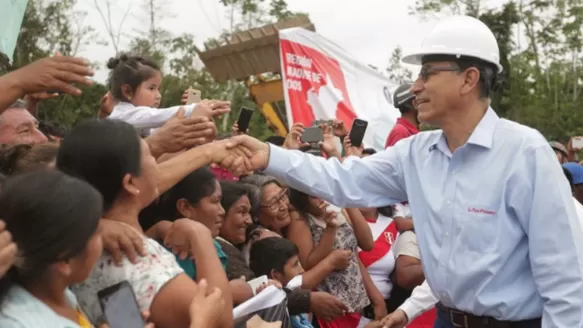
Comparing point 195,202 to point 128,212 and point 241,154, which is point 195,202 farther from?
point 128,212

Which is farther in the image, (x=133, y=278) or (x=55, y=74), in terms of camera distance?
(x=55, y=74)

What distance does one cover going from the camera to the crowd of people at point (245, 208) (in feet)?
7.29

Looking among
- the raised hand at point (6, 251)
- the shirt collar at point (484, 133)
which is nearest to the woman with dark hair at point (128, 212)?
the raised hand at point (6, 251)

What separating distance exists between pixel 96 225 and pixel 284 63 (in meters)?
6.56

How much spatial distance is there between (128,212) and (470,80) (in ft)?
5.44

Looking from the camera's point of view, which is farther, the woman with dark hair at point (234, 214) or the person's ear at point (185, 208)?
the woman with dark hair at point (234, 214)

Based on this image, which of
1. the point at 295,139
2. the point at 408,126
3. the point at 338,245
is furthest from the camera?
the point at 408,126

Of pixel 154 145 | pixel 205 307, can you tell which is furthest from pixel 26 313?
pixel 154 145

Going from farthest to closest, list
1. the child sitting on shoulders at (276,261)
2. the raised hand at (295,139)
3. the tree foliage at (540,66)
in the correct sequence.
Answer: the tree foliage at (540,66), the raised hand at (295,139), the child sitting on shoulders at (276,261)

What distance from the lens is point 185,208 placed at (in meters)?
3.76

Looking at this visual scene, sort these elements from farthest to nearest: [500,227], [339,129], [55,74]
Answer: [339,129] < [500,227] < [55,74]

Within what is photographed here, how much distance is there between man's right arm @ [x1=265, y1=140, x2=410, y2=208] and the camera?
3705mm

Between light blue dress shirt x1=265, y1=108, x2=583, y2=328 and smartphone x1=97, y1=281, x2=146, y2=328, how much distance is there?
4.74 feet

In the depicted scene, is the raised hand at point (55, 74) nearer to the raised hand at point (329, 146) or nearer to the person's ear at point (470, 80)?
the person's ear at point (470, 80)
